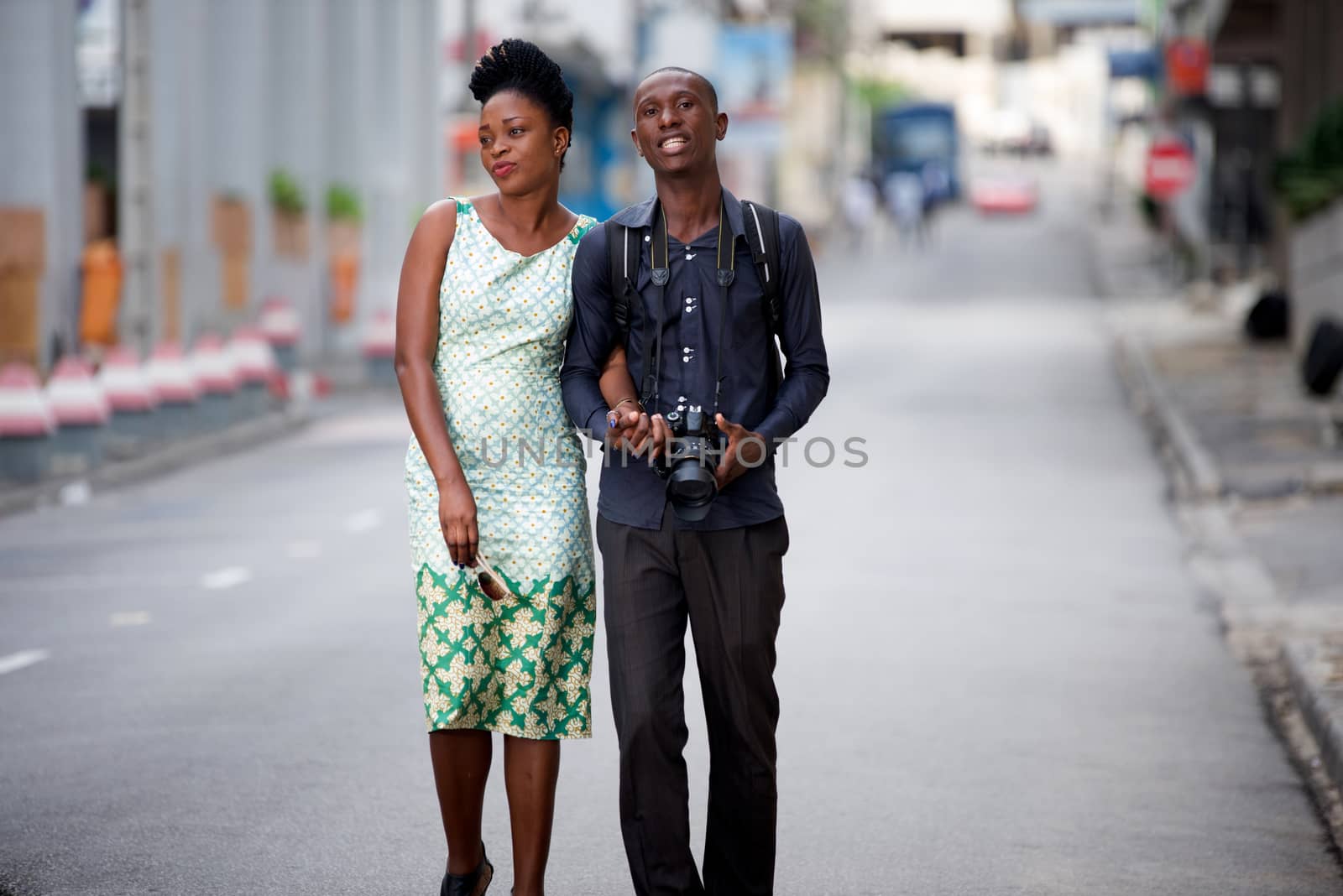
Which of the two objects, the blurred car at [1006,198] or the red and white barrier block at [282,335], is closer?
the red and white barrier block at [282,335]

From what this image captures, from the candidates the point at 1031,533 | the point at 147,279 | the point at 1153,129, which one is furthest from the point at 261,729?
the point at 1153,129

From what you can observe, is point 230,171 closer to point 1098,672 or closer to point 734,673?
point 1098,672

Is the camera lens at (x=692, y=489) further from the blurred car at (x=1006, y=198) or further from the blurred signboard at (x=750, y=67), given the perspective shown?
the blurred car at (x=1006, y=198)

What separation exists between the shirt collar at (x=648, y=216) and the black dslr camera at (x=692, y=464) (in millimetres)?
438

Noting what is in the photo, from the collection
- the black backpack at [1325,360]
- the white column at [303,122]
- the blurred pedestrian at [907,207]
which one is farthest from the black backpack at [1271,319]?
the blurred pedestrian at [907,207]

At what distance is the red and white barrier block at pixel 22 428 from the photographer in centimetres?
1517

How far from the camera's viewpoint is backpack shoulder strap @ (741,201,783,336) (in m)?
4.67

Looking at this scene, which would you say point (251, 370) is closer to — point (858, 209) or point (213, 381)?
point (213, 381)

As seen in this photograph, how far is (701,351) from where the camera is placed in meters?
4.64

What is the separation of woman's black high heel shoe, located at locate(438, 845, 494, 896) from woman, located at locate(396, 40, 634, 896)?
0.39 metres

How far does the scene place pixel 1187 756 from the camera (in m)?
7.40

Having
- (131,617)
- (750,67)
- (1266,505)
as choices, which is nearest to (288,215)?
(1266,505)

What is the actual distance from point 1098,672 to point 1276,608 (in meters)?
1.95

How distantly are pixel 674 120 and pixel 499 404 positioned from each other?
771mm
